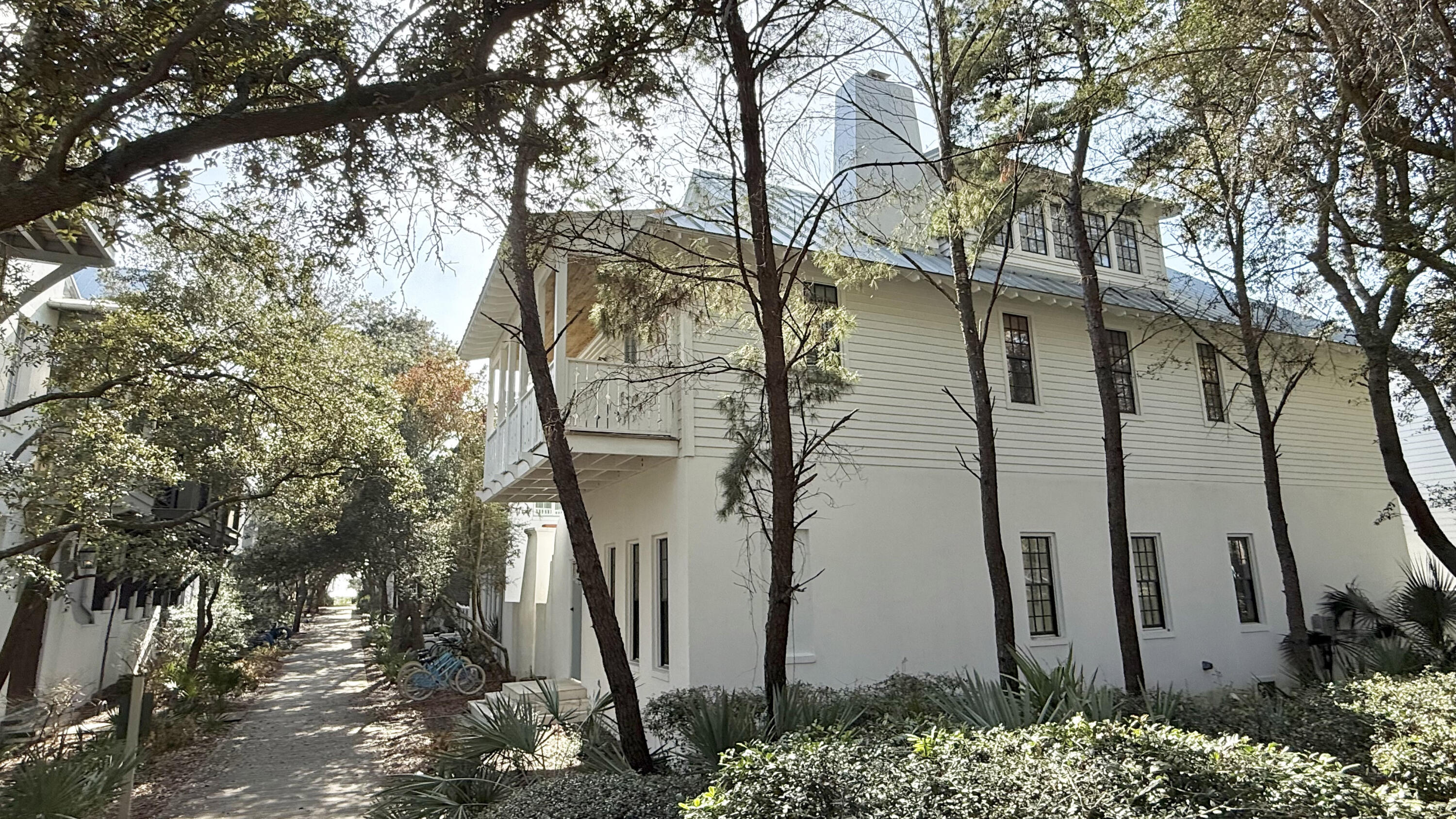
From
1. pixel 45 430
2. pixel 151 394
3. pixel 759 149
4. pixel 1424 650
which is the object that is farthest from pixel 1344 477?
pixel 45 430

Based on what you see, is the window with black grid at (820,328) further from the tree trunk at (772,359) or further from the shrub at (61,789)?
the shrub at (61,789)

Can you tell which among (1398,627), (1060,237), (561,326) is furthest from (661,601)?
(1398,627)

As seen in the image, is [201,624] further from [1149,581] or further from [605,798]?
[1149,581]

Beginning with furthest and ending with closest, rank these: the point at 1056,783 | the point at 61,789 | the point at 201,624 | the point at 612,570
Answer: the point at 201,624, the point at 612,570, the point at 61,789, the point at 1056,783

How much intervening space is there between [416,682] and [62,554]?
21.0 feet

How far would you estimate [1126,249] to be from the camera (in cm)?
1574

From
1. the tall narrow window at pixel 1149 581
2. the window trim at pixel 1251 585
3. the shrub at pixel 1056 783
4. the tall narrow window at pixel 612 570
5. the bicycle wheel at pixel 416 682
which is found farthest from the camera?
the bicycle wheel at pixel 416 682

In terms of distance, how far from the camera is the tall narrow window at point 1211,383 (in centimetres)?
1471

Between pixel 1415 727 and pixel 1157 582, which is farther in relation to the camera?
Answer: pixel 1157 582

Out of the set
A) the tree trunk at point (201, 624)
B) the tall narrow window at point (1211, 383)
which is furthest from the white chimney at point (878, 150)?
the tree trunk at point (201, 624)

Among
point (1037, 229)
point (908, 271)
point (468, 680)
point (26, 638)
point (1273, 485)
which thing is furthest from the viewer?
point (468, 680)

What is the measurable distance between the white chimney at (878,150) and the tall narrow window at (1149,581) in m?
6.60

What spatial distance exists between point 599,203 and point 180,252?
4.36 m

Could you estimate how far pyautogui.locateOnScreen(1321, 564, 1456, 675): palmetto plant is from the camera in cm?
868
